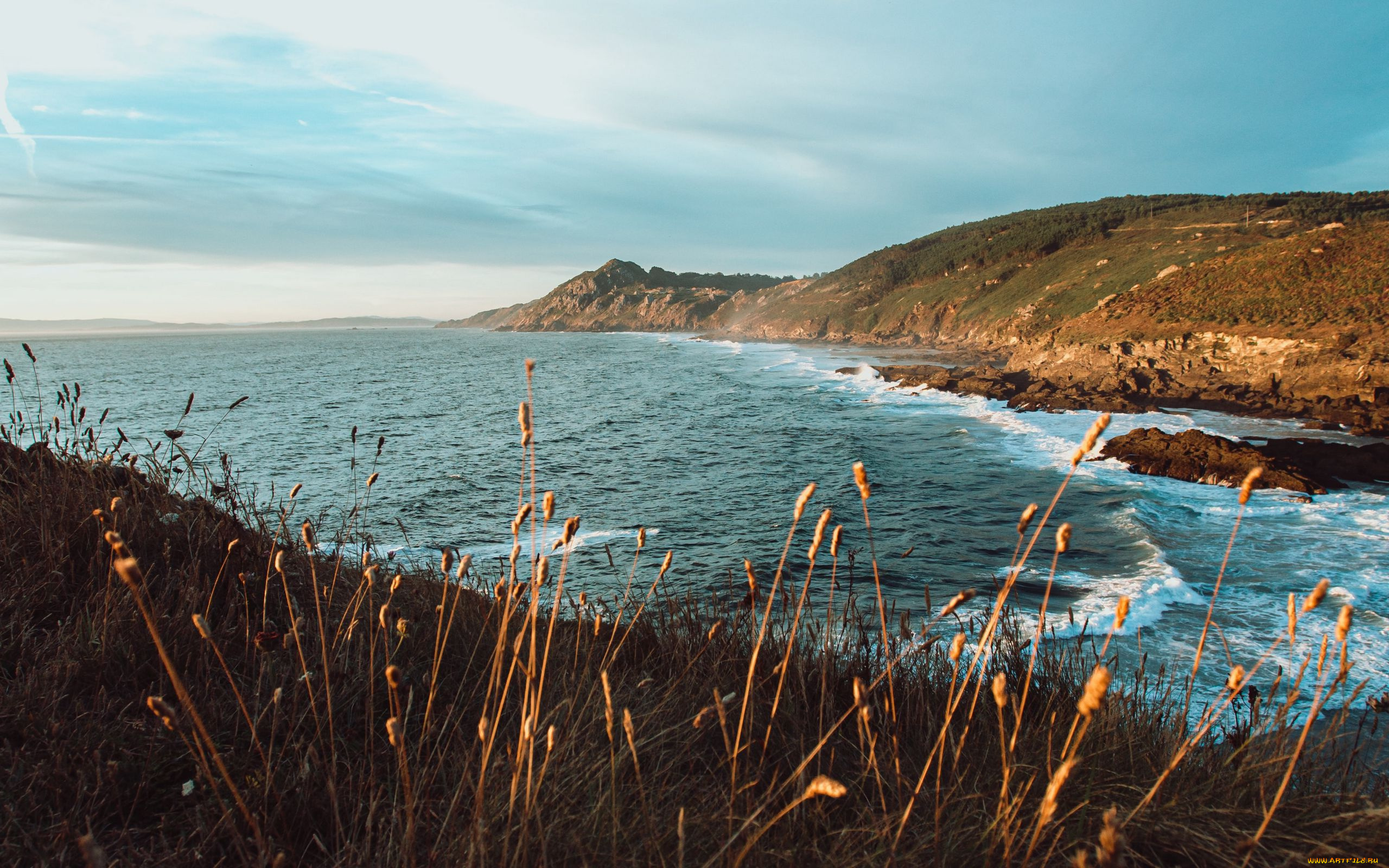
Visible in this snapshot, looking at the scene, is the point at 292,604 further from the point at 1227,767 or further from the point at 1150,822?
the point at 1227,767

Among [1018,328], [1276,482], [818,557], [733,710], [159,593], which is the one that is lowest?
[818,557]

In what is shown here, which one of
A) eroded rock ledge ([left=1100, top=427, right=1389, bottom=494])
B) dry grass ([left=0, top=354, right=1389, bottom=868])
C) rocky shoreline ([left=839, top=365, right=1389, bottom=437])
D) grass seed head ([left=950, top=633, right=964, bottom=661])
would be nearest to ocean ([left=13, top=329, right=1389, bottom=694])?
eroded rock ledge ([left=1100, top=427, right=1389, bottom=494])

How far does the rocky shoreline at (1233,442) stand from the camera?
15711 millimetres

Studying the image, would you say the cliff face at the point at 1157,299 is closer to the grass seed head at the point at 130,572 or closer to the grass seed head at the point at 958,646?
the grass seed head at the point at 958,646

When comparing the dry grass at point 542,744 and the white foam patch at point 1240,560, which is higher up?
the dry grass at point 542,744

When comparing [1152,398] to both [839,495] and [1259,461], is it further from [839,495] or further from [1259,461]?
[839,495]

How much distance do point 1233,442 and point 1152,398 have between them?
14.7 m

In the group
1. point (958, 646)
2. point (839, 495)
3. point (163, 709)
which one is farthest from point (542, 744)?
point (839, 495)

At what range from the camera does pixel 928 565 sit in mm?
11664

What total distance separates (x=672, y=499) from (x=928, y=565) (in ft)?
21.8

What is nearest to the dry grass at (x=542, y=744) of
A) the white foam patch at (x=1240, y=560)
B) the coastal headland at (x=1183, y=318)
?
the white foam patch at (x=1240, y=560)

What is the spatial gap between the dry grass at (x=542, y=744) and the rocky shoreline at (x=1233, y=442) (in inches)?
281

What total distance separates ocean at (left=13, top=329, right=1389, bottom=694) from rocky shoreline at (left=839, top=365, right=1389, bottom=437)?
4.66 ft

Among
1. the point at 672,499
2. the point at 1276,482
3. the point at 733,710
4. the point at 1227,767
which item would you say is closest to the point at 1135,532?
the point at 1276,482
